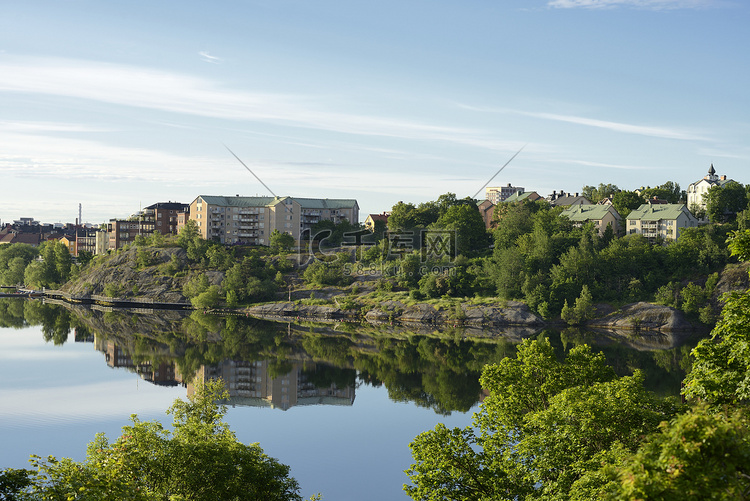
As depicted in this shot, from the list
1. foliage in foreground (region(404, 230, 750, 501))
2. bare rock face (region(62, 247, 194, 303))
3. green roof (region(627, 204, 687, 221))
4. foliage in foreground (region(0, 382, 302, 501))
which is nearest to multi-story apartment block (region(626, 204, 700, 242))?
green roof (region(627, 204, 687, 221))

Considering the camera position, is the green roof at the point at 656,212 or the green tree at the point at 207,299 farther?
the green roof at the point at 656,212

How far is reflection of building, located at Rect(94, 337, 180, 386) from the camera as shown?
6525 centimetres

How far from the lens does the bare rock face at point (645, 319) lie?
99562mm

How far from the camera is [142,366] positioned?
71.8 meters

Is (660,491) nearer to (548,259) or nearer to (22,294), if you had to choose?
(548,259)

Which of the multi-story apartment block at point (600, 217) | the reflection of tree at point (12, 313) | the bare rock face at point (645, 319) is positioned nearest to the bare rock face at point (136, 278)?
the reflection of tree at point (12, 313)

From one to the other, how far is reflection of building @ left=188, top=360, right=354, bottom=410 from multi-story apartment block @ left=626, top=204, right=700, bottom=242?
77833mm

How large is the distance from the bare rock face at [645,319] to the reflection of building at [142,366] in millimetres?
64572

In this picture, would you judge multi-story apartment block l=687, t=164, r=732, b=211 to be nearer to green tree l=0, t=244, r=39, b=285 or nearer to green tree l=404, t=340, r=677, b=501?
green tree l=404, t=340, r=677, b=501

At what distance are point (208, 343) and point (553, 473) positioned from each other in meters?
68.4

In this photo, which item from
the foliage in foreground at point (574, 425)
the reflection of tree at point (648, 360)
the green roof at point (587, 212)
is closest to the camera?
the foliage in foreground at point (574, 425)

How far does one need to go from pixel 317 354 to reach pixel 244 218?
253 feet

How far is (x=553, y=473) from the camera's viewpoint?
22781 mm

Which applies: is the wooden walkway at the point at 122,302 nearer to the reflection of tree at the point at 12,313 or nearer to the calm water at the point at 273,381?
the reflection of tree at the point at 12,313
